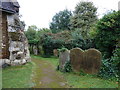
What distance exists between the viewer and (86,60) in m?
7.38

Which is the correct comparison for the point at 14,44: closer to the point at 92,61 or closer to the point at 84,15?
the point at 92,61

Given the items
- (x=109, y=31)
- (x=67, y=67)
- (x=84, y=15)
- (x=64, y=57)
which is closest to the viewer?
(x=67, y=67)

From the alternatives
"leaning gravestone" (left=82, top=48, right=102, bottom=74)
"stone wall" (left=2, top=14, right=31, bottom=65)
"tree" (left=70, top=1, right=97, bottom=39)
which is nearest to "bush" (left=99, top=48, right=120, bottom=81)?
"leaning gravestone" (left=82, top=48, right=102, bottom=74)

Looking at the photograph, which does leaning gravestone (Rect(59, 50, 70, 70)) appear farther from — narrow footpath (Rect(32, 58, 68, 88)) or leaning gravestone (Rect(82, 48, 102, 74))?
leaning gravestone (Rect(82, 48, 102, 74))

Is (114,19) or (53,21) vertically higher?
(53,21)

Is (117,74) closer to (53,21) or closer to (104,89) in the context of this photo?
(104,89)

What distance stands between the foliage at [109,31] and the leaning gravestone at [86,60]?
182 cm

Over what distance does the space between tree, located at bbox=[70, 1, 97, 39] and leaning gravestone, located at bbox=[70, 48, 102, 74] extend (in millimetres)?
15791

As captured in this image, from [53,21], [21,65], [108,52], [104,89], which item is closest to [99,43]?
[108,52]

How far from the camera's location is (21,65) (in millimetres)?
9398

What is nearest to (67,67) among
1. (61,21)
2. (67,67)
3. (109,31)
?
(67,67)

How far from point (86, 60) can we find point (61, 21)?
2544 centimetres

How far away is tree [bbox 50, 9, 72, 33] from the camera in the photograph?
102ft

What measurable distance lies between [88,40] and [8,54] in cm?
1043
